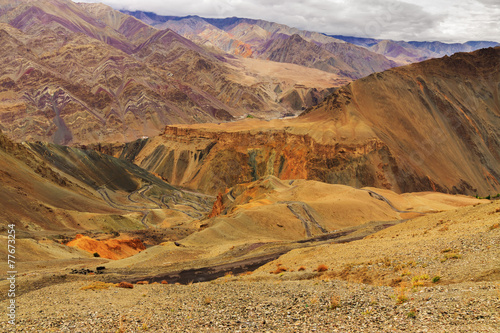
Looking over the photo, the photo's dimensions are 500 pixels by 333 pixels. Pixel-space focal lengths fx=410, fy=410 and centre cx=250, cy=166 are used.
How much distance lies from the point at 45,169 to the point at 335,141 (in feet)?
181

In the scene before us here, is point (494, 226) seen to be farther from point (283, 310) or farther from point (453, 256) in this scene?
point (283, 310)

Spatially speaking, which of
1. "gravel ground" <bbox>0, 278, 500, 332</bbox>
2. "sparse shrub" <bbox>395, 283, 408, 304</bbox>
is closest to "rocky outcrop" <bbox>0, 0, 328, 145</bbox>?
"gravel ground" <bbox>0, 278, 500, 332</bbox>

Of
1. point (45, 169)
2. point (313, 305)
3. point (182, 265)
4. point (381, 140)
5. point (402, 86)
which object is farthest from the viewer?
point (402, 86)

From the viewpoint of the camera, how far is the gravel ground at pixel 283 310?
11188 mm

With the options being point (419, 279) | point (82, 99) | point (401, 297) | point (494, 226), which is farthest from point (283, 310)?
point (82, 99)

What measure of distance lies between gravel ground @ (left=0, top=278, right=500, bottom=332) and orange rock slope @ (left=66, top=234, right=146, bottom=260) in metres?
25.1

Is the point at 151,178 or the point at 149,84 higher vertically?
the point at 149,84

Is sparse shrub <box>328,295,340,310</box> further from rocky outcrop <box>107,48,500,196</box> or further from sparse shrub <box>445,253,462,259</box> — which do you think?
rocky outcrop <box>107,48,500,196</box>

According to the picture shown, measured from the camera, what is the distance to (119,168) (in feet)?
299

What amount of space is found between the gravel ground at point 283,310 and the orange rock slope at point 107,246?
25.1 metres

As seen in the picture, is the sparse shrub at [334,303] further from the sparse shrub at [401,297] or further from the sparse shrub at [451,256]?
the sparse shrub at [451,256]

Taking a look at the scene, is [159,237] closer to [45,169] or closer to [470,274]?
[45,169]

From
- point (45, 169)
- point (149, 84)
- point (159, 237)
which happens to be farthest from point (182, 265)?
point (149, 84)

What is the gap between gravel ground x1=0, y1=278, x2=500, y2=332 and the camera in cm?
1119
